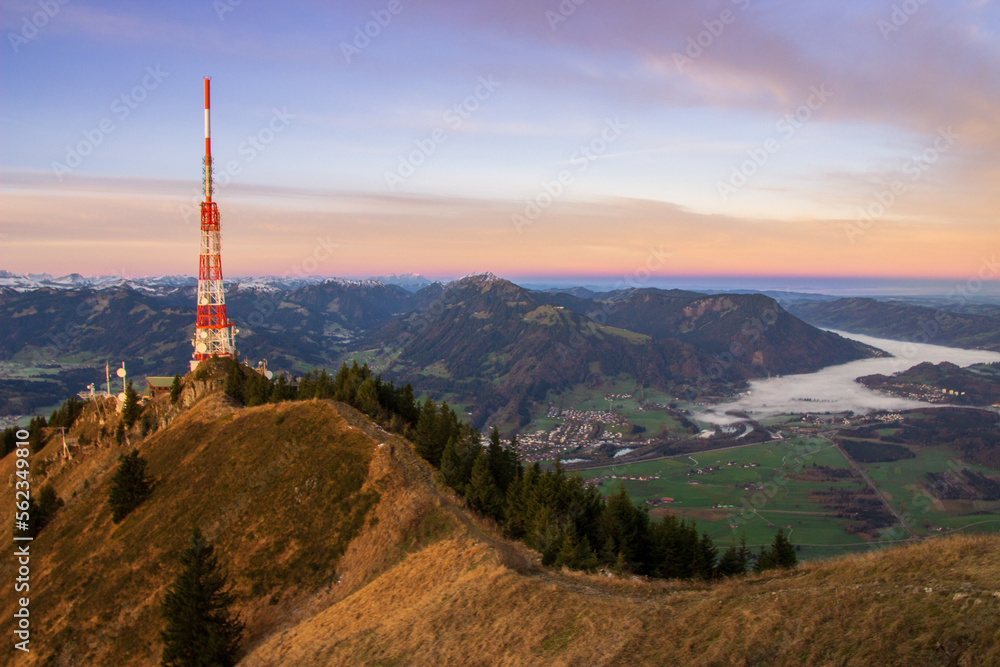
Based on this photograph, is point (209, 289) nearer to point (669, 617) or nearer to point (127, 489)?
point (127, 489)

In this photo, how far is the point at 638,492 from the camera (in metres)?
170

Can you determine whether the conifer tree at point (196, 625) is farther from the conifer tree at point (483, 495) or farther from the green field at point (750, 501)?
the green field at point (750, 501)

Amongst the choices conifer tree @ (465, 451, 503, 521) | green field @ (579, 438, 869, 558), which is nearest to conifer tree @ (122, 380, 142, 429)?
conifer tree @ (465, 451, 503, 521)

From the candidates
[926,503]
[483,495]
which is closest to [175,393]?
[483,495]

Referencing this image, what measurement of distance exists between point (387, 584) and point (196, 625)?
1187cm

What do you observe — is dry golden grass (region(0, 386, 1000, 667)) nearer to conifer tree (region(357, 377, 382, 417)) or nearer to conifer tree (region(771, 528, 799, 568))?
conifer tree (region(357, 377, 382, 417))

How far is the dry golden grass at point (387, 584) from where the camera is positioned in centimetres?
1947

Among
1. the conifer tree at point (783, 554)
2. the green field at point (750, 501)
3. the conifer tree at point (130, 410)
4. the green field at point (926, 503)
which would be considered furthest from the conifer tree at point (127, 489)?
the green field at point (926, 503)

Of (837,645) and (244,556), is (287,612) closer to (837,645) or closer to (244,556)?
(244,556)

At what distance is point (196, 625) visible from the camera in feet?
106

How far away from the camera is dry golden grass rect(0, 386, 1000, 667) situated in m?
19.5

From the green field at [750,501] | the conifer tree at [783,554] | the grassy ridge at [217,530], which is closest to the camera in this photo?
the grassy ridge at [217,530]

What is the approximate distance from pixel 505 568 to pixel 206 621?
19438 millimetres

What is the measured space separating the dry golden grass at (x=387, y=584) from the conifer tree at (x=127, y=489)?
1286 millimetres
